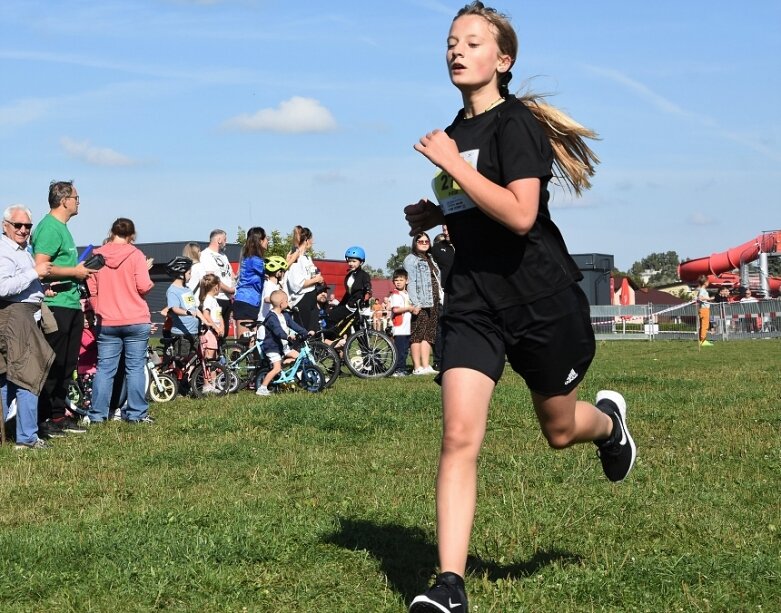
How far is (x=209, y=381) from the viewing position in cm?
1373

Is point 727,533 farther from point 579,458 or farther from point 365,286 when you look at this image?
point 365,286

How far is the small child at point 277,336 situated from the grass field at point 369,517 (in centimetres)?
383

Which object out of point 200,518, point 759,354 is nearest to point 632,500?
point 200,518

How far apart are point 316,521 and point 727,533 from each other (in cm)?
206

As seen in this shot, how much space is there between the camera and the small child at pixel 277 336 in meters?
13.8

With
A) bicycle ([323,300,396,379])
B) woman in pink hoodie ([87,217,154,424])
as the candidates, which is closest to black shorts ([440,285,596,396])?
woman in pink hoodie ([87,217,154,424])

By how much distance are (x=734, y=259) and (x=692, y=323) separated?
13791 mm

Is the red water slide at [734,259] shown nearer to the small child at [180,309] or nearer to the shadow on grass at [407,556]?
the small child at [180,309]

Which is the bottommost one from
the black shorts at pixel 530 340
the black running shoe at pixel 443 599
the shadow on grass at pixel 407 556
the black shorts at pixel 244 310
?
the shadow on grass at pixel 407 556

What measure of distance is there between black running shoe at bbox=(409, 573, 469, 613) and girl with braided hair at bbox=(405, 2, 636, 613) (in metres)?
0.02

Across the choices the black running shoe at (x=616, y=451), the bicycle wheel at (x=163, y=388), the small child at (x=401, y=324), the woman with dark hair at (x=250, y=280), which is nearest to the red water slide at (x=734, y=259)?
the small child at (x=401, y=324)

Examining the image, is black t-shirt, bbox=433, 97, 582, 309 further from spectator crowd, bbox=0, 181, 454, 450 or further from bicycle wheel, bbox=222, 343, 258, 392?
bicycle wheel, bbox=222, 343, 258, 392

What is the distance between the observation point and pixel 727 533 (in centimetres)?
518

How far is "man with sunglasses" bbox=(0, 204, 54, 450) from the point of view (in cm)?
880
